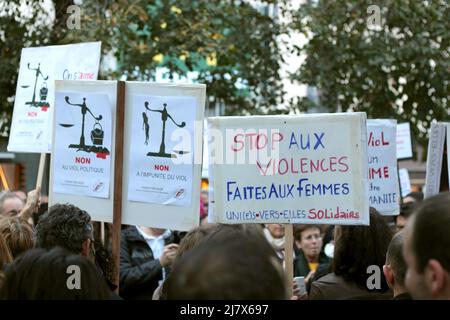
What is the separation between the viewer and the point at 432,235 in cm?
261

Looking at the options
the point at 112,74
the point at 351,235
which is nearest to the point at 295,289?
the point at 351,235

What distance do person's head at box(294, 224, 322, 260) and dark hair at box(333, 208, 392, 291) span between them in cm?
302

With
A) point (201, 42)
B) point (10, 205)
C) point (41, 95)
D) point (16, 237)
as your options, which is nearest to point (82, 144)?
point (16, 237)

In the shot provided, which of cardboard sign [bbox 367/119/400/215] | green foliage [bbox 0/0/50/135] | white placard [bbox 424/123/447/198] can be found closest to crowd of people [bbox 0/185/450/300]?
cardboard sign [bbox 367/119/400/215]

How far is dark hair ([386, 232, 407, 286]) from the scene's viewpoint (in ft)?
12.3

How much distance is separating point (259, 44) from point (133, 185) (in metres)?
8.02

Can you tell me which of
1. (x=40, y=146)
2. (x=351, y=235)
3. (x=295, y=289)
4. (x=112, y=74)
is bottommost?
(x=295, y=289)

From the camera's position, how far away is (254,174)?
504 centimetres

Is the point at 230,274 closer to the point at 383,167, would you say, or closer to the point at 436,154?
the point at 436,154

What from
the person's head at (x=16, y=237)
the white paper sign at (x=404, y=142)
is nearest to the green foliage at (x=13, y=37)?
the white paper sign at (x=404, y=142)

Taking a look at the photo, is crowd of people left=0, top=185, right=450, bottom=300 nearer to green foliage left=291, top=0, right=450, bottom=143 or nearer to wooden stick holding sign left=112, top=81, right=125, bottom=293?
wooden stick holding sign left=112, top=81, right=125, bottom=293

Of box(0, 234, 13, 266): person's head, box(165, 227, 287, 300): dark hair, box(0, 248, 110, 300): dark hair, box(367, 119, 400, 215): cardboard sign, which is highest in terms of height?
box(367, 119, 400, 215): cardboard sign
